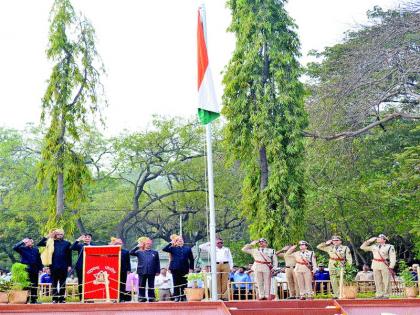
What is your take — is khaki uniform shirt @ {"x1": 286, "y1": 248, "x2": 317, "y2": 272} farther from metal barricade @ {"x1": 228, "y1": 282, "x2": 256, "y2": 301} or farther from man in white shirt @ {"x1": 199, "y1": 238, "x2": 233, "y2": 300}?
man in white shirt @ {"x1": 199, "y1": 238, "x2": 233, "y2": 300}

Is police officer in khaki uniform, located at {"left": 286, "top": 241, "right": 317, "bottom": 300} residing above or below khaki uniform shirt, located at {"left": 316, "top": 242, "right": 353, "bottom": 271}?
below

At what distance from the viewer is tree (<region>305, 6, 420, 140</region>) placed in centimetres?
1836

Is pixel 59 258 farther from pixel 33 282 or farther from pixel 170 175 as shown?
pixel 170 175

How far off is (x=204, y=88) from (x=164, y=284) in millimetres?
4453

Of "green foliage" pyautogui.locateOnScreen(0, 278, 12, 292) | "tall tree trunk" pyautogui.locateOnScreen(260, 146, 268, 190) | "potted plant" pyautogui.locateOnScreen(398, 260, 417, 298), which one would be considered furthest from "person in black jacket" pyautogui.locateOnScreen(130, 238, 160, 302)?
"tall tree trunk" pyautogui.locateOnScreen(260, 146, 268, 190)

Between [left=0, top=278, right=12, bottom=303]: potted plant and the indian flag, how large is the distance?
3.43 metres

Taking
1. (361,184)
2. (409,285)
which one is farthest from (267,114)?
(409,285)

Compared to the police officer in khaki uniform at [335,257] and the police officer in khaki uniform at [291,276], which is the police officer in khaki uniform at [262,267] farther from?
the police officer in khaki uniform at [335,257]

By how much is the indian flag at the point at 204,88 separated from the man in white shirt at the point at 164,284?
364cm

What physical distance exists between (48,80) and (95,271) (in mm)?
8441

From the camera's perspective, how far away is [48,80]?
18.2 meters

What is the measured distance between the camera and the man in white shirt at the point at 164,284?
12.7 metres

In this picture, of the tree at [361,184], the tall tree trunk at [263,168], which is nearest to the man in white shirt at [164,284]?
the tall tree trunk at [263,168]

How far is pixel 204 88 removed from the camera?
1023cm
